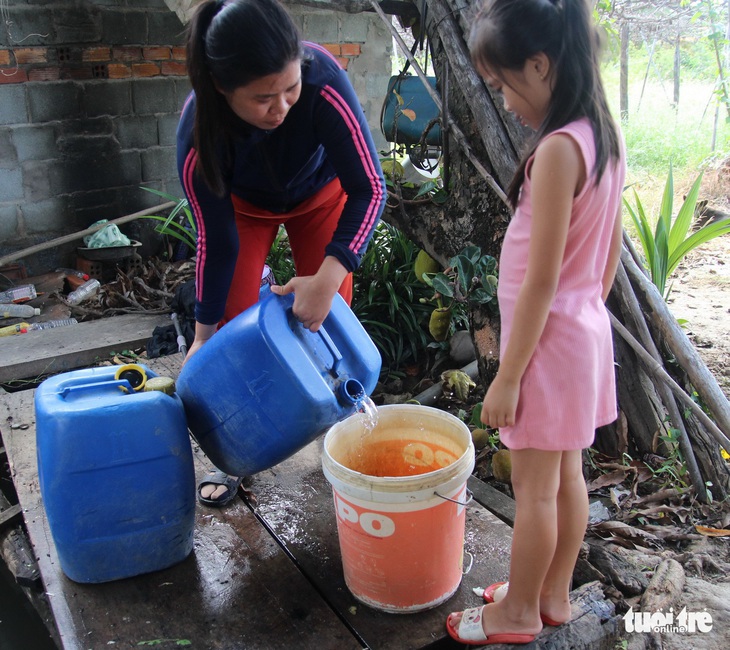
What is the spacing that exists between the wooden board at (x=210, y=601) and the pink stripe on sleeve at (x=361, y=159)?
93cm

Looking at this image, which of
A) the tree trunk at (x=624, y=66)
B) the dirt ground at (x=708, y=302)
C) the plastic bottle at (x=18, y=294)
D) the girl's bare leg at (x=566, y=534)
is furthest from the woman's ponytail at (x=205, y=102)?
the tree trunk at (x=624, y=66)

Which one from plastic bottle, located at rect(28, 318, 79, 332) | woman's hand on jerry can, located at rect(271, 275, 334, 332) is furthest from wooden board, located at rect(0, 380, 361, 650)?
plastic bottle, located at rect(28, 318, 79, 332)

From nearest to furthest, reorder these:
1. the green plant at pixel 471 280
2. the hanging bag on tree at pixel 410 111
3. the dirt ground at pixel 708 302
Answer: the green plant at pixel 471 280 → the hanging bag on tree at pixel 410 111 → the dirt ground at pixel 708 302

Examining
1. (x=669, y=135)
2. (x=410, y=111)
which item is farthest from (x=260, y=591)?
(x=669, y=135)

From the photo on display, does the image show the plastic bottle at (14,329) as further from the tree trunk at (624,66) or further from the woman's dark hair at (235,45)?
the tree trunk at (624,66)

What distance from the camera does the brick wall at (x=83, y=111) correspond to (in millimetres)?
4305

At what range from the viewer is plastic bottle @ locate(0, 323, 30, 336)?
→ 3.86 metres

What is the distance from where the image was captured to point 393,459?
195 cm

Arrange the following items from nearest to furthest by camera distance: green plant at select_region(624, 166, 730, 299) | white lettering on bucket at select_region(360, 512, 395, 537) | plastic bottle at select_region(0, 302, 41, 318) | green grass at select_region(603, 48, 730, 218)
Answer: white lettering on bucket at select_region(360, 512, 395, 537), green plant at select_region(624, 166, 730, 299), plastic bottle at select_region(0, 302, 41, 318), green grass at select_region(603, 48, 730, 218)

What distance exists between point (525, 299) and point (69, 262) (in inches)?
163

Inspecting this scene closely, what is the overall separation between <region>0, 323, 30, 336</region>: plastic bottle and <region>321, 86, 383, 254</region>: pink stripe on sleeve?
2715 mm

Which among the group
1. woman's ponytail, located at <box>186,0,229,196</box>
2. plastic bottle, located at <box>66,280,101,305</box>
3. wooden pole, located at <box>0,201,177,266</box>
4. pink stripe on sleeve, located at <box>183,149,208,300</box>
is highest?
woman's ponytail, located at <box>186,0,229,196</box>

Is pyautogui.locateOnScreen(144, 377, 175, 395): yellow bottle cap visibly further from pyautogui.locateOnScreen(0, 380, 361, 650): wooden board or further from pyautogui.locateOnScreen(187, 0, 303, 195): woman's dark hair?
pyautogui.locateOnScreen(187, 0, 303, 195): woman's dark hair

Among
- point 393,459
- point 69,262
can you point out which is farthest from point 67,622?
point 69,262
